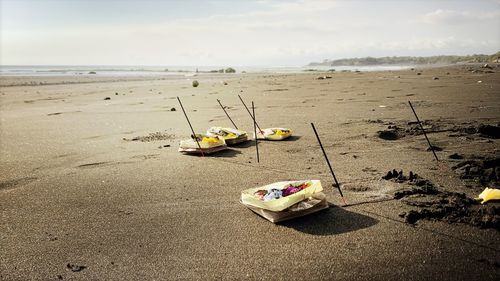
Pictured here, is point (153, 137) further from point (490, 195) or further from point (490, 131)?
point (490, 131)

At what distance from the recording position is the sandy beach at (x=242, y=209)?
272 cm

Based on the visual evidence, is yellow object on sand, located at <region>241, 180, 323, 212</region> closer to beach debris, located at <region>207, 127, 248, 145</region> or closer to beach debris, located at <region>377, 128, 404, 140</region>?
beach debris, located at <region>207, 127, 248, 145</region>

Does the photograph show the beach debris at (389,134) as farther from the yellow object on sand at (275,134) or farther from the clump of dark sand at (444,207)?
the clump of dark sand at (444,207)

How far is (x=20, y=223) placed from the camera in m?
3.53

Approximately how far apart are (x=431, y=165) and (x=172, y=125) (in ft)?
18.7

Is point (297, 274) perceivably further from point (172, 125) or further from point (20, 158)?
point (172, 125)

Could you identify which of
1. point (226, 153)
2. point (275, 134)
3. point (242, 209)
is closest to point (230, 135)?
point (226, 153)

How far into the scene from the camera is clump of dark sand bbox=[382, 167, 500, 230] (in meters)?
3.12

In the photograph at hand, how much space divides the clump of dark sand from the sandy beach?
0.05ft

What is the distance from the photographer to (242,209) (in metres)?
3.66

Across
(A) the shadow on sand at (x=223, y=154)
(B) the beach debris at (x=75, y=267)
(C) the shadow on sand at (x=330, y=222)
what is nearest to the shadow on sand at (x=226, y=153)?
(A) the shadow on sand at (x=223, y=154)

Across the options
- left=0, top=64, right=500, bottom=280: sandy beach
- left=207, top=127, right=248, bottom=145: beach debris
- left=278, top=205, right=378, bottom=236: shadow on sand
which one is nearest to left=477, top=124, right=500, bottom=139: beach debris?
left=0, top=64, right=500, bottom=280: sandy beach

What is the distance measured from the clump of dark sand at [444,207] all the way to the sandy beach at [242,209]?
0.6 inches

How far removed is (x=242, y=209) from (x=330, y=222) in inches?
36.1
